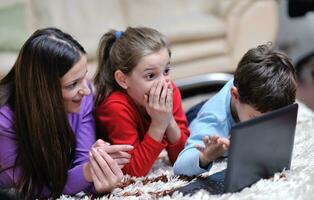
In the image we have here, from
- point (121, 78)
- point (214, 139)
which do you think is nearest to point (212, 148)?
point (214, 139)

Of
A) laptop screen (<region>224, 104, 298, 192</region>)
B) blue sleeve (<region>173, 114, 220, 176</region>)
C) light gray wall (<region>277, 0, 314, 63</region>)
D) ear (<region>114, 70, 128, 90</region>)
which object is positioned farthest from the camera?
light gray wall (<region>277, 0, 314, 63</region>)

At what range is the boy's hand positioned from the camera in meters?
1.21

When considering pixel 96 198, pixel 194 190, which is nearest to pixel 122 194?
pixel 96 198

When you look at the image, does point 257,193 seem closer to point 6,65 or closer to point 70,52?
point 70,52

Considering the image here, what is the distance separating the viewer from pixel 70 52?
129 cm

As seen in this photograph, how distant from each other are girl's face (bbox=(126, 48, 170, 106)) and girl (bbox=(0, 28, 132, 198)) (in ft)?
0.53

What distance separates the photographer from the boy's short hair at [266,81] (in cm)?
129

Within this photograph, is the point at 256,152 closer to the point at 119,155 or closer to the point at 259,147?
the point at 259,147

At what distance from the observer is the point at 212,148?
125cm

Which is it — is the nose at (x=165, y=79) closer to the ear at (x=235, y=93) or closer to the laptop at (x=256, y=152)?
the ear at (x=235, y=93)

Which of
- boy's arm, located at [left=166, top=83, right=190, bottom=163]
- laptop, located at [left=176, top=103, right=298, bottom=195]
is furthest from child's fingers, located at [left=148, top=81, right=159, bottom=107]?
laptop, located at [left=176, top=103, right=298, bottom=195]

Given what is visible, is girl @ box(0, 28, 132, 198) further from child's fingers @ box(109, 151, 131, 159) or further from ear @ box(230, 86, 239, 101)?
ear @ box(230, 86, 239, 101)

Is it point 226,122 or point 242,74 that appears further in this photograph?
point 226,122

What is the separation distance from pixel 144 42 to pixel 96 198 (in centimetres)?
42
